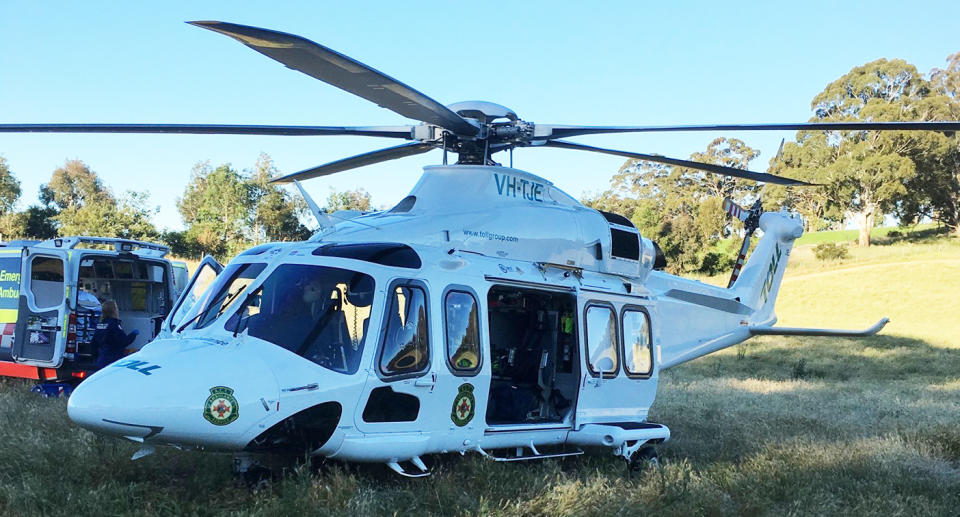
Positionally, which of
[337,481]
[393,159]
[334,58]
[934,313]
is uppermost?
[334,58]

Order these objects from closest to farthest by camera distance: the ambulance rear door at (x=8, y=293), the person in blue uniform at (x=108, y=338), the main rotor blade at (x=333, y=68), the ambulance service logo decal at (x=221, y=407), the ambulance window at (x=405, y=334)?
the main rotor blade at (x=333, y=68)
the ambulance service logo decal at (x=221, y=407)
the ambulance window at (x=405, y=334)
the person in blue uniform at (x=108, y=338)
the ambulance rear door at (x=8, y=293)

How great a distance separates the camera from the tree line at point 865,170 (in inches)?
1831

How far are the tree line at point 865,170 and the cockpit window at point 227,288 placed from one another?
4235 centimetres

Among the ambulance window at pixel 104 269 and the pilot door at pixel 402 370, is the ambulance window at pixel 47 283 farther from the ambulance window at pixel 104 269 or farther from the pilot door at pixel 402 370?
the pilot door at pixel 402 370

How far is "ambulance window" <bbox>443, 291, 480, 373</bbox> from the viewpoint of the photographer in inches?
247

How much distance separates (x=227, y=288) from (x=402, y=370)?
Answer: 65.0 inches

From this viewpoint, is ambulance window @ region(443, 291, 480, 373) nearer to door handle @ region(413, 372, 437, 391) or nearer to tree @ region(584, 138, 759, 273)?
door handle @ region(413, 372, 437, 391)

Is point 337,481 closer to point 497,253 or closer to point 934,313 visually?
point 497,253

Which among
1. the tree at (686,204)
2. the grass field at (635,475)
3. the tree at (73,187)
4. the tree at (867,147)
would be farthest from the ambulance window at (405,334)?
the tree at (73,187)

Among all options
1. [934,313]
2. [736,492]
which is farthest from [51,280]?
[934,313]

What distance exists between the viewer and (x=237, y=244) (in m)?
43.0

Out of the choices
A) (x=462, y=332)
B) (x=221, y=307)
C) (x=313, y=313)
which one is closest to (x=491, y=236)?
(x=462, y=332)

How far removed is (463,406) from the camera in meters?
6.27

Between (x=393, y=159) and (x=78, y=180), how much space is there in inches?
2487
